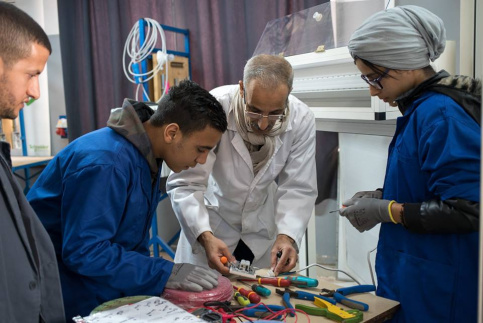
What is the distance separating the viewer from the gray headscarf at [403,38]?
114cm

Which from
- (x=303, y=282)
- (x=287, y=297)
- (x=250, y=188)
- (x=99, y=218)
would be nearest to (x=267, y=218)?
(x=250, y=188)

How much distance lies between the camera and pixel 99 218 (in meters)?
1.02

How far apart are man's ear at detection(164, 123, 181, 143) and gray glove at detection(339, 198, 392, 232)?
56 centimetres

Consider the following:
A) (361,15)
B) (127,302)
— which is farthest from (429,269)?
(361,15)

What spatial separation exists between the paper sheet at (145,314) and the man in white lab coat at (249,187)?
0.52m

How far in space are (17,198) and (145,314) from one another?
358 millimetres

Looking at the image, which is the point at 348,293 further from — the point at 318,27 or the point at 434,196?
the point at 318,27

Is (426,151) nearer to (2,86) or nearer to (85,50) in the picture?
(2,86)

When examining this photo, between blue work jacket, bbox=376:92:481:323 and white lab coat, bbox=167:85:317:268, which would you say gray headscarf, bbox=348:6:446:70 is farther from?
white lab coat, bbox=167:85:317:268

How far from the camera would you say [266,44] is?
8.53 feet

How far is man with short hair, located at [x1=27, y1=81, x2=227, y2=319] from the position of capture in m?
1.03

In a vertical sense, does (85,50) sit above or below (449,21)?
above

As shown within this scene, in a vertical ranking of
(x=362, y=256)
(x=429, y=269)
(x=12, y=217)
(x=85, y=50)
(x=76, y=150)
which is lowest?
(x=362, y=256)

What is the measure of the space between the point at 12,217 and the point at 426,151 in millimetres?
926
